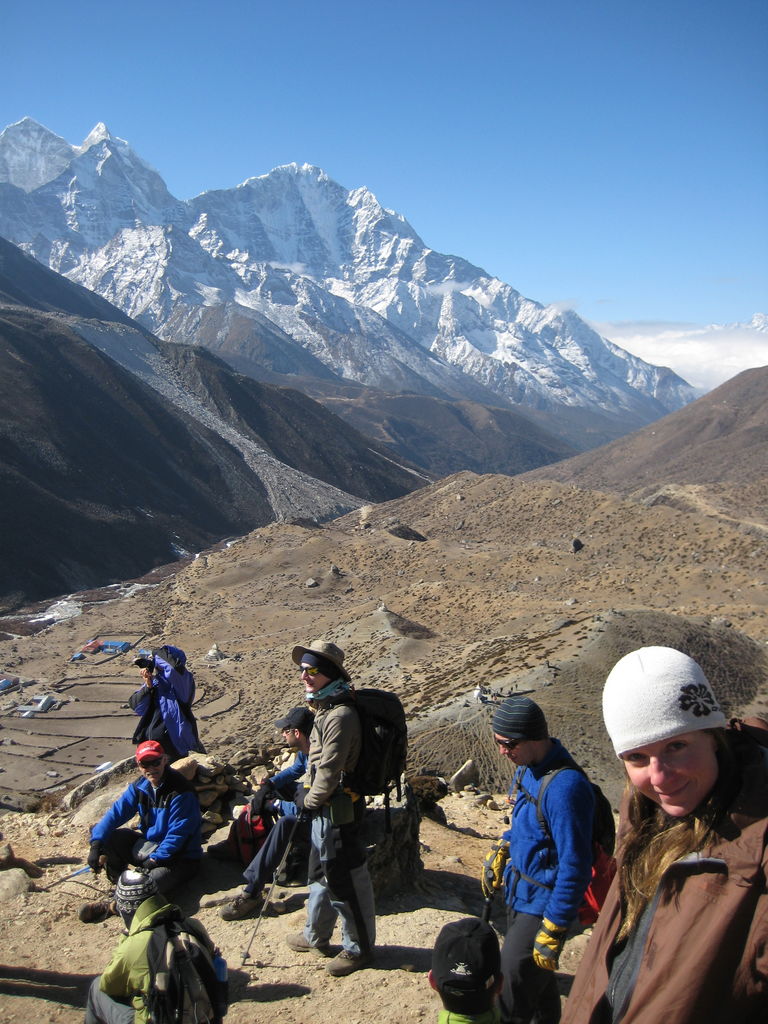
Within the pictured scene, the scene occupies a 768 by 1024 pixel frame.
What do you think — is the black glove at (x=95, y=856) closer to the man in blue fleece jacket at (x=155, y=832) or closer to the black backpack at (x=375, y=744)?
the man in blue fleece jacket at (x=155, y=832)

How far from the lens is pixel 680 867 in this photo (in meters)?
1.94

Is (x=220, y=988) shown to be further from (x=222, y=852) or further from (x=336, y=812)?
(x=222, y=852)

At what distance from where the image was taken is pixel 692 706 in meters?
2.10

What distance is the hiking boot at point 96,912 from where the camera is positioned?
573 centimetres

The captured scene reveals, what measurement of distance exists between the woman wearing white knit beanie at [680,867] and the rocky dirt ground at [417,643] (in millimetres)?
2887

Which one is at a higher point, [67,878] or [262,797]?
[262,797]

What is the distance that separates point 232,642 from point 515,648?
51.5 feet

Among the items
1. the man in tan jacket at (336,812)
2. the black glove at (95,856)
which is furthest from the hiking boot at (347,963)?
the black glove at (95,856)

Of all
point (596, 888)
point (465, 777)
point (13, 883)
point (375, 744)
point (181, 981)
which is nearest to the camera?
point (181, 981)

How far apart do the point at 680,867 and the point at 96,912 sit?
17.5 feet

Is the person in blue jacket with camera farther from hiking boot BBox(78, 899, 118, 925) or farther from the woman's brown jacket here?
the woman's brown jacket

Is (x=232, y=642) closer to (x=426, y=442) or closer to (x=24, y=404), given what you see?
(x=24, y=404)

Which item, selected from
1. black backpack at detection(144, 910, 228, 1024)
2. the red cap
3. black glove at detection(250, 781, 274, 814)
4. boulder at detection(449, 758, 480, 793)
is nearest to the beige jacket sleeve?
black backpack at detection(144, 910, 228, 1024)

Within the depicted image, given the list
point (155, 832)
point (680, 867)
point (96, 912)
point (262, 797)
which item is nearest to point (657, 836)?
point (680, 867)
